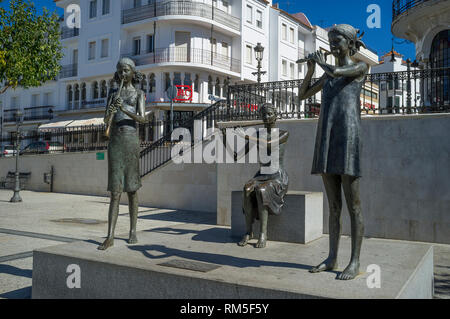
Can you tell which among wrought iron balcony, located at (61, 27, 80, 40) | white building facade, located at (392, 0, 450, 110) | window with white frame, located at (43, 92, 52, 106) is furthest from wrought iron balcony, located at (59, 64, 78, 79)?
white building facade, located at (392, 0, 450, 110)

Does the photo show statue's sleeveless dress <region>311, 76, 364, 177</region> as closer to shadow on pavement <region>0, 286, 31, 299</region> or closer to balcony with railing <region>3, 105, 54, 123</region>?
shadow on pavement <region>0, 286, 31, 299</region>

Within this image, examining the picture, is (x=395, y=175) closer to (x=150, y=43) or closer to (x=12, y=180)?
(x=12, y=180)

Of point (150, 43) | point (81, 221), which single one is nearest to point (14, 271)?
point (81, 221)

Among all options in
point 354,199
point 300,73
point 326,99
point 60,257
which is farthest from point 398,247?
point 300,73

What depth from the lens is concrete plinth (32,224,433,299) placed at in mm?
3506

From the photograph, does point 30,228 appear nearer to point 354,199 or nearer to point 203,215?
point 203,215

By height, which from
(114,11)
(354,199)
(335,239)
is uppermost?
(114,11)

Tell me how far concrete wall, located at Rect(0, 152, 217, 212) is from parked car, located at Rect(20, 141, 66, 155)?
0.67 metres

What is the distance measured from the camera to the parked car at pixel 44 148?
21.1 meters

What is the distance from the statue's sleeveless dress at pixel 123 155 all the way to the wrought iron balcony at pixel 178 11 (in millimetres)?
26464

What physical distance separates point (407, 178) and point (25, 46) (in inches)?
452

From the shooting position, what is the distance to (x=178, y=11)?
97.1 feet

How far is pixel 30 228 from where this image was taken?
968cm

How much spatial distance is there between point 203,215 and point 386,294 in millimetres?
9739
